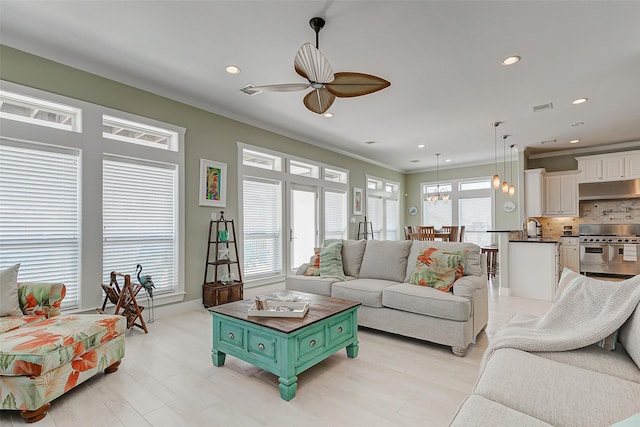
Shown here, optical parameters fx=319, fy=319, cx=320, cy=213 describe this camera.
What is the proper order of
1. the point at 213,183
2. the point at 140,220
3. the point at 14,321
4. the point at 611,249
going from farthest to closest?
the point at 611,249 < the point at 213,183 < the point at 140,220 < the point at 14,321

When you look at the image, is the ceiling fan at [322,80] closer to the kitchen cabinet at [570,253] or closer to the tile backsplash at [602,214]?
the kitchen cabinet at [570,253]

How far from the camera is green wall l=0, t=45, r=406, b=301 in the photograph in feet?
9.79

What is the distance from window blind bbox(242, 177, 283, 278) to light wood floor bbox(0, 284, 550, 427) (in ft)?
6.85

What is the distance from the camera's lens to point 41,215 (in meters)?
3.01

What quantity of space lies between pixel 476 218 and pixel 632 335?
7470mm

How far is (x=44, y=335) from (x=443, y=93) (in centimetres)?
441

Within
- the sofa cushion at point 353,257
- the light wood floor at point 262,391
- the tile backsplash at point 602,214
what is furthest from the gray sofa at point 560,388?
the tile backsplash at point 602,214

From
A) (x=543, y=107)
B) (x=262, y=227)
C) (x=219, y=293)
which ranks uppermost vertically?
(x=543, y=107)

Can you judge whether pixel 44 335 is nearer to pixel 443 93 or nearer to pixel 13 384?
pixel 13 384

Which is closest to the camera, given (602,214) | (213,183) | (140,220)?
(140,220)

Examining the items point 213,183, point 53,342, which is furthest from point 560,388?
point 213,183

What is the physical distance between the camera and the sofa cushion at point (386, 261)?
374 centimetres

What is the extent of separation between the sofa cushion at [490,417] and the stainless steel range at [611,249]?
644 centimetres

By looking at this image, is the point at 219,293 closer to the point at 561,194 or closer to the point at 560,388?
the point at 560,388
